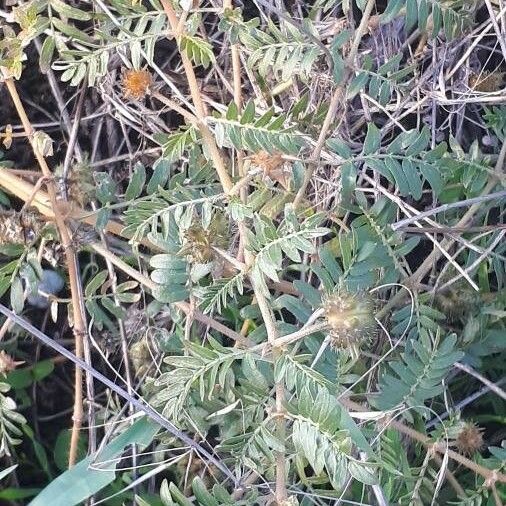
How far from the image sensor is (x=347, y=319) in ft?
3.47

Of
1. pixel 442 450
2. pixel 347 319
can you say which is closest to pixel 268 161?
pixel 347 319

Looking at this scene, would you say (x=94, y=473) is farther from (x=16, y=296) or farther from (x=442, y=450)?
(x=442, y=450)

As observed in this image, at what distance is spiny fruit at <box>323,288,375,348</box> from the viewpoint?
106 centimetres

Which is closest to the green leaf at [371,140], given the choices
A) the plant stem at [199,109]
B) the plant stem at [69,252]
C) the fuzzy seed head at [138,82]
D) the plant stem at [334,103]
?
the plant stem at [334,103]

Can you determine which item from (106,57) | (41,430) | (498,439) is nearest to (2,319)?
(41,430)

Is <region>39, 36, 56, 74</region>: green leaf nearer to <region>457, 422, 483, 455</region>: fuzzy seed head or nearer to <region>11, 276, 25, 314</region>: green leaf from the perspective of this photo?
<region>11, 276, 25, 314</region>: green leaf

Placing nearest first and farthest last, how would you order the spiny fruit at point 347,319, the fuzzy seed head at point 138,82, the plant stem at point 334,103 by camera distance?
the spiny fruit at point 347,319 < the plant stem at point 334,103 < the fuzzy seed head at point 138,82

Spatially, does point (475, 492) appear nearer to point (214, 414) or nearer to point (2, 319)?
point (214, 414)

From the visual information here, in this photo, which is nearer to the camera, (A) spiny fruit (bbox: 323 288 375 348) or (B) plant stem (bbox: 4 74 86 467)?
(A) spiny fruit (bbox: 323 288 375 348)

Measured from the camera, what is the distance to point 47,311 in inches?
63.0

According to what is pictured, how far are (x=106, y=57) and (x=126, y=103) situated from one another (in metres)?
0.36

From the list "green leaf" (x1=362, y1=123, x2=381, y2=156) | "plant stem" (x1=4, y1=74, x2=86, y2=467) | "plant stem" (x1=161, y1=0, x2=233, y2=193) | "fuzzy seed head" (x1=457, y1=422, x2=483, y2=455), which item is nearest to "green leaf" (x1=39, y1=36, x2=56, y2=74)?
"plant stem" (x1=4, y1=74, x2=86, y2=467)

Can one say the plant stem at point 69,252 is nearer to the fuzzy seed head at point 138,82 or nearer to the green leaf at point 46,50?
the green leaf at point 46,50

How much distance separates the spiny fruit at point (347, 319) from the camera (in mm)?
1059
